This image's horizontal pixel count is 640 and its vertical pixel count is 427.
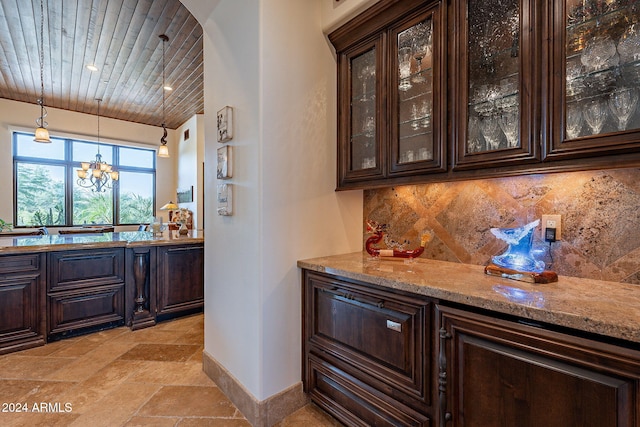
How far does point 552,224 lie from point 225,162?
2019 mm

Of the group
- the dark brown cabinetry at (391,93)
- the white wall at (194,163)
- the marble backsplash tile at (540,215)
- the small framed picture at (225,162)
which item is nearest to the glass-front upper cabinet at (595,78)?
the marble backsplash tile at (540,215)

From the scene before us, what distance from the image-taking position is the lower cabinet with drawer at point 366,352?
4.37 ft

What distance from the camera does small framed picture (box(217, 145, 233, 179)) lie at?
6.70 feet

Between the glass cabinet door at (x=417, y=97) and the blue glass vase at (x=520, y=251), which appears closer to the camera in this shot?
the blue glass vase at (x=520, y=251)

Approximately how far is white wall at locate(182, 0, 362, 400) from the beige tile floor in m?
0.28

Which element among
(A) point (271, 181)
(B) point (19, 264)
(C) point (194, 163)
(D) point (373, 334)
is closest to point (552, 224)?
(D) point (373, 334)

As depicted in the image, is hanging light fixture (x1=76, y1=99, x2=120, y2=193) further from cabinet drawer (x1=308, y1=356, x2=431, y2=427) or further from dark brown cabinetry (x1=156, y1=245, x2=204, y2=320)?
cabinet drawer (x1=308, y1=356, x2=431, y2=427)

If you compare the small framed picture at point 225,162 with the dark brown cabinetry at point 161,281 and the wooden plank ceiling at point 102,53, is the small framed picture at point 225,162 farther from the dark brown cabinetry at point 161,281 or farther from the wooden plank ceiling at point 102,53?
the wooden plank ceiling at point 102,53

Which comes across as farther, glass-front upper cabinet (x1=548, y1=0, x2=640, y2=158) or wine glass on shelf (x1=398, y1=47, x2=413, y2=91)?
wine glass on shelf (x1=398, y1=47, x2=413, y2=91)

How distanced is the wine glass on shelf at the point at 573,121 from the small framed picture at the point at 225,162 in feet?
6.12

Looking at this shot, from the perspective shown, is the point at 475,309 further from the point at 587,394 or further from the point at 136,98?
the point at 136,98

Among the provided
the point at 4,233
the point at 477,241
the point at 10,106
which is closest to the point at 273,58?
the point at 477,241

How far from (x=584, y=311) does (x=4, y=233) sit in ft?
25.5

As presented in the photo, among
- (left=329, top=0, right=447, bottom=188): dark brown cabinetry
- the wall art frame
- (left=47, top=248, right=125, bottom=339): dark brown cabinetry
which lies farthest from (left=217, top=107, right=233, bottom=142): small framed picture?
(left=47, top=248, right=125, bottom=339): dark brown cabinetry
